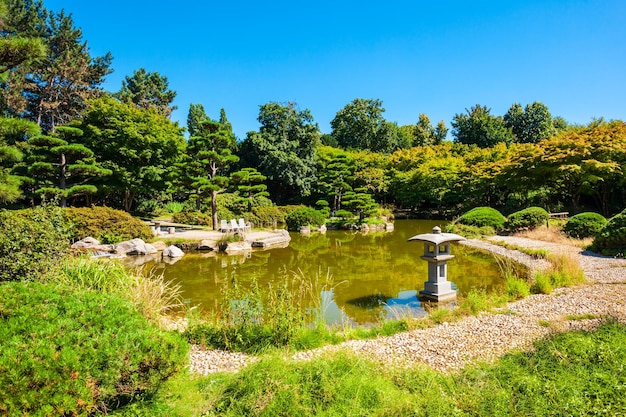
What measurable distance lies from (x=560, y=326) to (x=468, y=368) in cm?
154

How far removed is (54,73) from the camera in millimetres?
18547

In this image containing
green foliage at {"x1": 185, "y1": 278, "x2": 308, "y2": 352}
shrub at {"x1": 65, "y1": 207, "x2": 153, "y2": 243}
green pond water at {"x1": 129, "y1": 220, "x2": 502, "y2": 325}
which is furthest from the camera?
shrub at {"x1": 65, "y1": 207, "x2": 153, "y2": 243}

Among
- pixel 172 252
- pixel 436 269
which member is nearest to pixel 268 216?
pixel 172 252

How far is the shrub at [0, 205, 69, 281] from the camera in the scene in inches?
151

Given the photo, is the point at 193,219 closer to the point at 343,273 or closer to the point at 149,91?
the point at 343,273

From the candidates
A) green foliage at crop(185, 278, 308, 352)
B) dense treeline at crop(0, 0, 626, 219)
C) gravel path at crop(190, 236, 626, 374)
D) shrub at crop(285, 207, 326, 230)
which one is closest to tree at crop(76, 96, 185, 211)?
dense treeline at crop(0, 0, 626, 219)

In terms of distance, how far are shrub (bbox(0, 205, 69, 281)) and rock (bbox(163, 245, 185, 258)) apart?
502cm

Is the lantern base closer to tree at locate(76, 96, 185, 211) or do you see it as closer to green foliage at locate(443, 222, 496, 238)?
green foliage at locate(443, 222, 496, 238)

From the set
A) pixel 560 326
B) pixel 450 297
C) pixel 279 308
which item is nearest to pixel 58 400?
pixel 279 308

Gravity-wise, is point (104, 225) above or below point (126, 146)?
below

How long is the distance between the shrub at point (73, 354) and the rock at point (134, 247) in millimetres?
7770

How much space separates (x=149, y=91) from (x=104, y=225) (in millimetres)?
20566

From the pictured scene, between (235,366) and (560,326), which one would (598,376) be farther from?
(235,366)

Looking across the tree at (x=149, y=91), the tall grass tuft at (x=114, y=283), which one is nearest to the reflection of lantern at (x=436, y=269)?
the tall grass tuft at (x=114, y=283)
